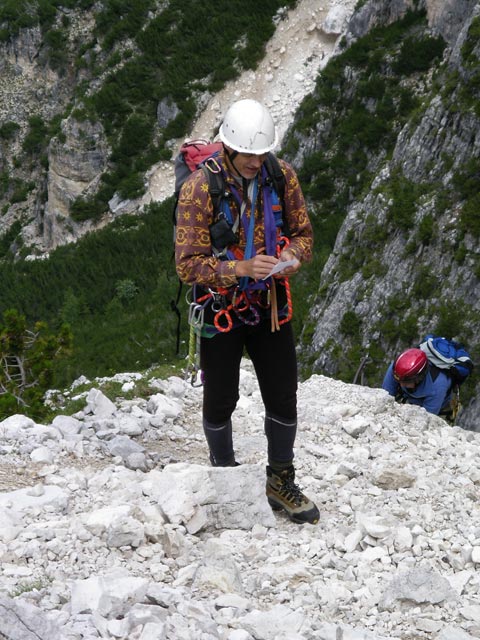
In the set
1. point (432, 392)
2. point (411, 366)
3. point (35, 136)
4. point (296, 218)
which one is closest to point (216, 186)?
point (296, 218)

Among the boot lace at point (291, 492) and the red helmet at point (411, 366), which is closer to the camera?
the boot lace at point (291, 492)

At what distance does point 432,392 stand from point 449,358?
45 cm

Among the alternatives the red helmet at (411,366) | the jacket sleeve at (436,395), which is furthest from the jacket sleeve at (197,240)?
the jacket sleeve at (436,395)

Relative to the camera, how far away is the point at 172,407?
7.88 metres

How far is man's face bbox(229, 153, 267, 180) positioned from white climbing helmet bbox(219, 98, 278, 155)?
6cm

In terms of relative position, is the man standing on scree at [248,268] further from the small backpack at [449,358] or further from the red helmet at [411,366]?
the small backpack at [449,358]

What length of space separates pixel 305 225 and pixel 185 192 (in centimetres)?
87

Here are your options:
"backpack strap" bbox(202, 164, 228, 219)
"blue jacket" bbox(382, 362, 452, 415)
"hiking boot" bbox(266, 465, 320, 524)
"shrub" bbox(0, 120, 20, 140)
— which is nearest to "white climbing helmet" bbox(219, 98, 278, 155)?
"backpack strap" bbox(202, 164, 228, 219)

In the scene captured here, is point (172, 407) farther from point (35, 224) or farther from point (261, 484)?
point (35, 224)

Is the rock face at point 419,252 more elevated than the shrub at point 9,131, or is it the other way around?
the shrub at point 9,131

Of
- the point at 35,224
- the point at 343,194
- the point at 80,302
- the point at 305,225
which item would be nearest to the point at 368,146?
the point at 343,194

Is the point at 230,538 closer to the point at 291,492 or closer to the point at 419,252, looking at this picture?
the point at 291,492

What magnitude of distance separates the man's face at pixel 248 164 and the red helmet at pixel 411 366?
423cm

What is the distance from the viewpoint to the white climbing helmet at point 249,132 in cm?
466
